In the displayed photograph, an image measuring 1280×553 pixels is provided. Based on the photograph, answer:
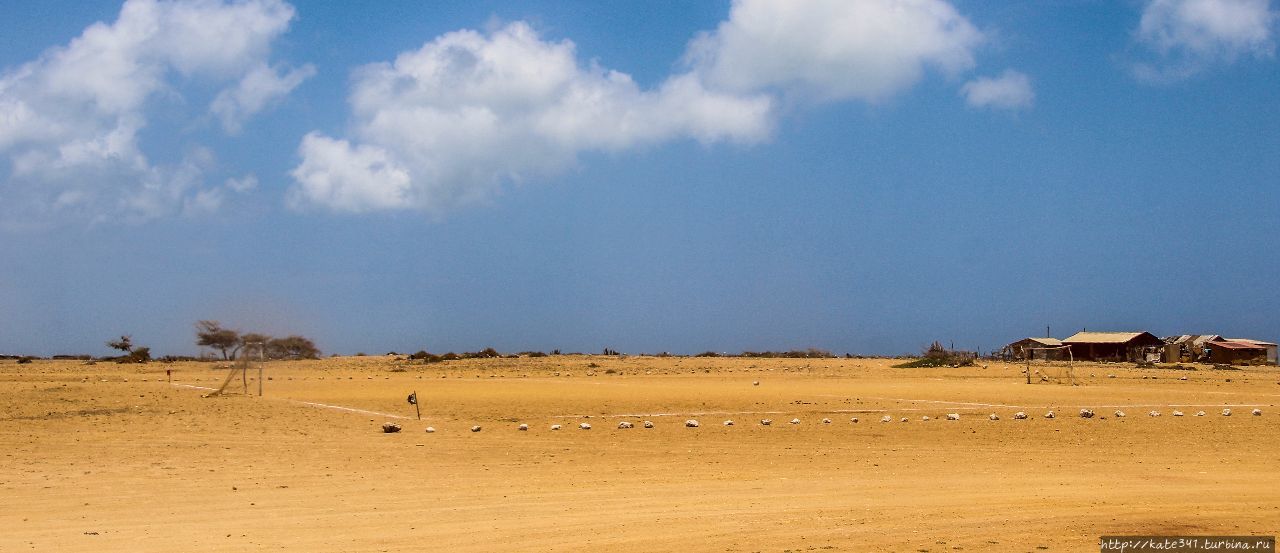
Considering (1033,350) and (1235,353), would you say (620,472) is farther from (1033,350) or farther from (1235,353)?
(1235,353)

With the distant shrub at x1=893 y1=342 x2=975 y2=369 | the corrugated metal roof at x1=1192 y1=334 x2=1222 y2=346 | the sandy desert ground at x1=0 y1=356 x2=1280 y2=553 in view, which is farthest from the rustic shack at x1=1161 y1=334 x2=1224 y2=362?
the sandy desert ground at x1=0 y1=356 x2=1280 y2=553

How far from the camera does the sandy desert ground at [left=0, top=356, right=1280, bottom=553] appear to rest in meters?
10.7

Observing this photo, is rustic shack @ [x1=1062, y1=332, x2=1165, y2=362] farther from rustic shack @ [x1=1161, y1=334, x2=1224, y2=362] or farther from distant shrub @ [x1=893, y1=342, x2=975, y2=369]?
distant shrub @ [x1=893, y1=342, x2=975, y2=369]

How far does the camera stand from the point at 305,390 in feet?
111

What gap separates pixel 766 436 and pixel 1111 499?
844cm

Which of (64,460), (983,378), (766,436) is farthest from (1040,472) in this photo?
(983,378)

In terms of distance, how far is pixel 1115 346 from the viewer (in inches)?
2869

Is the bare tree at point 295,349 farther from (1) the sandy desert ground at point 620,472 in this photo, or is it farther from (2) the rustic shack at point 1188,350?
(2) the rustic shack at point 1188,350

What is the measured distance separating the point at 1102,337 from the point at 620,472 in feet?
226

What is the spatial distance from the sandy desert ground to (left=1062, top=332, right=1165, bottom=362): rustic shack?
42915 mm

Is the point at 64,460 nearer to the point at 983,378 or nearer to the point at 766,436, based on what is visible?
the point at 766,436

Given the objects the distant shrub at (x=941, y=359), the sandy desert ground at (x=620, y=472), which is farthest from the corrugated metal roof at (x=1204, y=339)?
the sandy desert ground at (x=620, y=472)

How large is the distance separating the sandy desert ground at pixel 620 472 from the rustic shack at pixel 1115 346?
42.9m

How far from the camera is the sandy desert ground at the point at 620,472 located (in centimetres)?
1066
